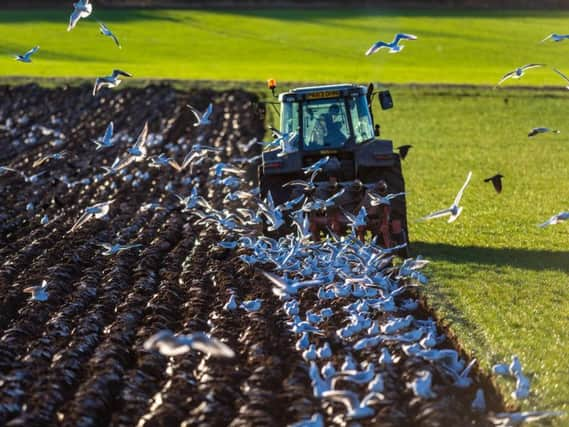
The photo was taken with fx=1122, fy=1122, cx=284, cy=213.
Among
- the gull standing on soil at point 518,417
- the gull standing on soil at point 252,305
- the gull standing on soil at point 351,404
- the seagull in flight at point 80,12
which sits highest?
the seagull in flight at point 80,12

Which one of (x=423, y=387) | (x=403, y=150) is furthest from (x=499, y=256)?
(x=423, y=387)

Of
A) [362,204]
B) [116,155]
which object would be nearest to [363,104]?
[362,204]

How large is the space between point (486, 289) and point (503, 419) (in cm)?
445

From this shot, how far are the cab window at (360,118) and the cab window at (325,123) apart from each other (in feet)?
0.36

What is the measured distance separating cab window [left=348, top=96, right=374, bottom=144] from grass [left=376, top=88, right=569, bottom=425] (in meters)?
1.59

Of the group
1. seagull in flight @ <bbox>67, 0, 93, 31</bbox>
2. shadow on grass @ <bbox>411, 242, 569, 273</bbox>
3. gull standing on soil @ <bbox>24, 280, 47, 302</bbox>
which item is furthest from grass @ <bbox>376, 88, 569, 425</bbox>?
seagull in flight @ <bbox>67, 0, 93, 31</bbox>

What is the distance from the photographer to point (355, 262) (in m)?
12.3

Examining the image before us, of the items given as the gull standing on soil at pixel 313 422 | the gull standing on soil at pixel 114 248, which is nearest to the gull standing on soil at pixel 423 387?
the gull standing on soil at pixel 313 422

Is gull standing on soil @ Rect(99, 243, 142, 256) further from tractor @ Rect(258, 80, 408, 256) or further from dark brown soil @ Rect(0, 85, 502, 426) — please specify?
tractor @ Rect(258, 80, 408, 256)

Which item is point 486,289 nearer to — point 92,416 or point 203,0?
point 92,416

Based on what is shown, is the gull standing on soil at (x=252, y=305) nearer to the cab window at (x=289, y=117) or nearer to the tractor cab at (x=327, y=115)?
the tractor cab at (x=327, y=115)

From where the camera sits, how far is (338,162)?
45.4ft

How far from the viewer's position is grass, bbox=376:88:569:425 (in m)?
9.84

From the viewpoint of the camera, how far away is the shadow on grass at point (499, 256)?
13.3 meters
